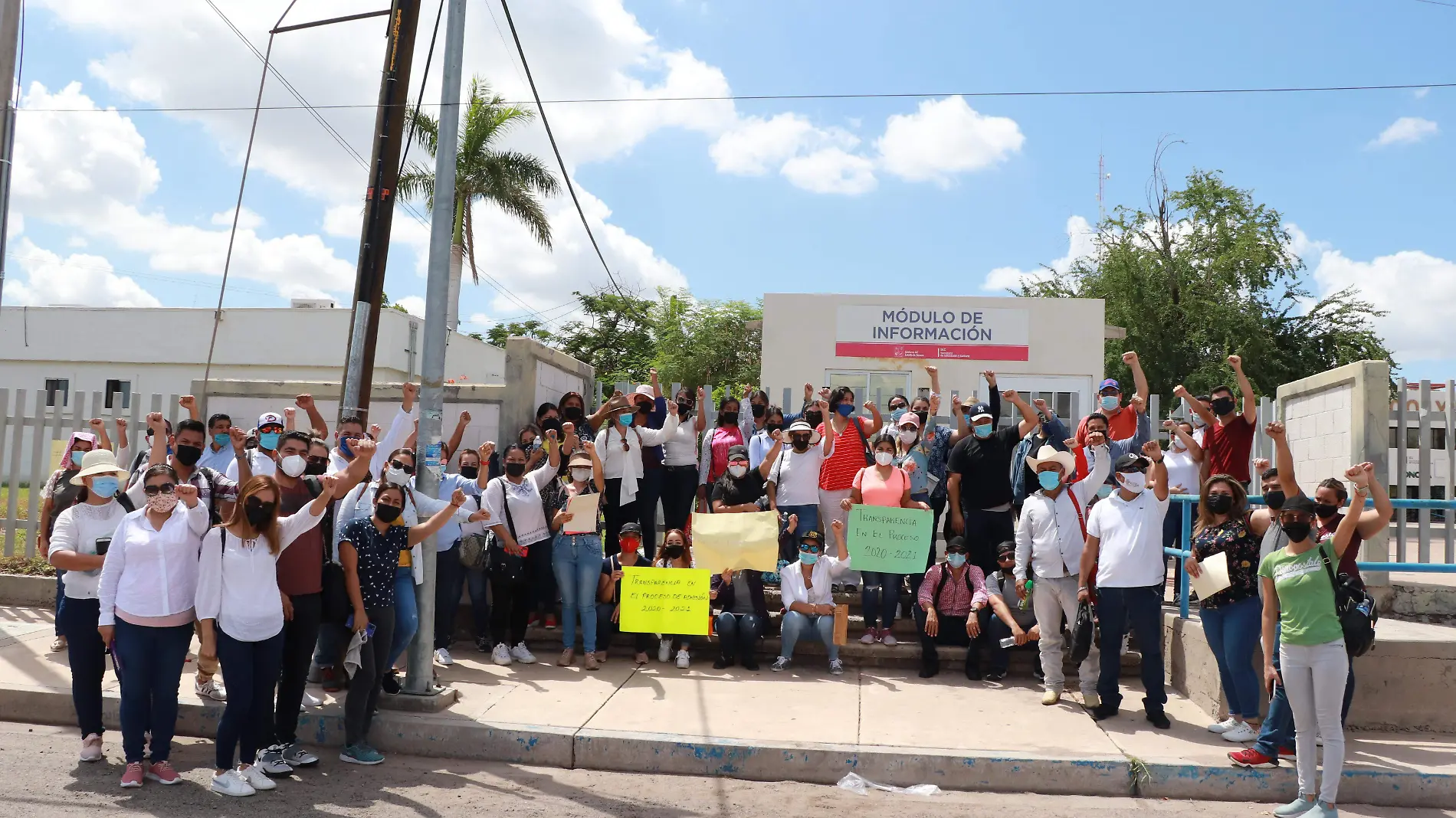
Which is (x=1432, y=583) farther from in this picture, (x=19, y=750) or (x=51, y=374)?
(x=51, y=374)

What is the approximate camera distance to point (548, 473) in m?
9.26

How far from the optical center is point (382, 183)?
9492 millimetres

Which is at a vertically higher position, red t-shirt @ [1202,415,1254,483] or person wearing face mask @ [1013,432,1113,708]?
red t-shirt @ [1202,415,1254,483]

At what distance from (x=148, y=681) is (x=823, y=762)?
407 cm

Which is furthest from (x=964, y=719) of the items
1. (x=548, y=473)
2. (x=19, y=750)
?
(x=19, y=750)

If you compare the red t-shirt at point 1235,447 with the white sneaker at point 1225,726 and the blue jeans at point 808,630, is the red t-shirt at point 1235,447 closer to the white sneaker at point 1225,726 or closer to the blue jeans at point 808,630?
the white sneaker at point 1225,726

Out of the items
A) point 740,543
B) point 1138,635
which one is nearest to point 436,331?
point 740,543

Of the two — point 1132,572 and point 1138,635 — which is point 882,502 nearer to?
point 1132,572

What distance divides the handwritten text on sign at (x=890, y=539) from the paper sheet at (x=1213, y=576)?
8.13 ft

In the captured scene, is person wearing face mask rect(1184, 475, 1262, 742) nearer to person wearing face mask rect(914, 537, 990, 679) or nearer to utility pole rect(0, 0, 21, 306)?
person wearing face mask rect(914, 537, 990, 679)

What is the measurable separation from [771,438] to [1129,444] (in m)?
3.37

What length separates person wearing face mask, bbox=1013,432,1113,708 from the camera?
7.57 meters

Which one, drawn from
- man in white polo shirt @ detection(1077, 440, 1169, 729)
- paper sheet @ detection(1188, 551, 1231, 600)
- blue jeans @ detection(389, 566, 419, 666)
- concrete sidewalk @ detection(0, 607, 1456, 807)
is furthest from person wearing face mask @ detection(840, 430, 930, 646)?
blue jeans @ detection(389, 566, 419, 666)

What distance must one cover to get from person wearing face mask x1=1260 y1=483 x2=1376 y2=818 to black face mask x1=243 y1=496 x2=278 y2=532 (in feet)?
19.4
